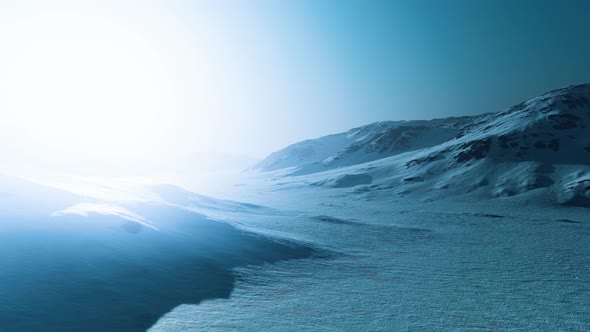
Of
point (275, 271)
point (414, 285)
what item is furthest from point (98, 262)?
point (414, 285)

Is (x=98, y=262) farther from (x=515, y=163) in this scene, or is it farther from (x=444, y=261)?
(x=515, y=163)

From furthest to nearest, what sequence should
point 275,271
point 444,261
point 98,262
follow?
1. point 444,261
2. point 275,271
3. point 98,262

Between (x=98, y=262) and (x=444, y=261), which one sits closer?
(x=98, y=262)

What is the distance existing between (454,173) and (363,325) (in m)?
52.3

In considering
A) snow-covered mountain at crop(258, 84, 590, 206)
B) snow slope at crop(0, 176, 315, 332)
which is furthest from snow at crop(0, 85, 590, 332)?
snow-covered mountain at crop(258, 84, 590, 206)

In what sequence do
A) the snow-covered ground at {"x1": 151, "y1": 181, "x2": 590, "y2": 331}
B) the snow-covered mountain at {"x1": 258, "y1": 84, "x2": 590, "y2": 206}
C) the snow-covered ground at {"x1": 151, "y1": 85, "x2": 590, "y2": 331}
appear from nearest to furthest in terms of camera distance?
1. the snow-covered ground at {"x1": 151, "y1": 181, "x2": 590, "y2": 331}
2. the snow-covered ground at {"x1": 151, "y1": 85, "x2": 590, "y2": 331}
3. the snow-covered mountain at {"x1": 258, "y1": 84, "x2": 590, "y2": 206}

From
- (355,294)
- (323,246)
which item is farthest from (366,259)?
(355,294)

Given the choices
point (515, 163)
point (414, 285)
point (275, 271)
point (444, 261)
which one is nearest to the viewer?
point (414, 285)

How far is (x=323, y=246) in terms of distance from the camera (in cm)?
1788

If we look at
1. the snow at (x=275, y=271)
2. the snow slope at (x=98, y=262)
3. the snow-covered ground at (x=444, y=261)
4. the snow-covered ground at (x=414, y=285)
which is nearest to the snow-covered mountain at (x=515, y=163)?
the snow-covered ground at (x=444, y=261)

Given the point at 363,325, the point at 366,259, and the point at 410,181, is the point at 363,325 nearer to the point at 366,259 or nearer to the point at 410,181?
the point at 366,259

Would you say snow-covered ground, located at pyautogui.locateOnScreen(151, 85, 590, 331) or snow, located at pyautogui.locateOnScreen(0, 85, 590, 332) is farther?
snow-covered ground, located at pyautogui.locateOnScreen(151, 85, 590, 331)

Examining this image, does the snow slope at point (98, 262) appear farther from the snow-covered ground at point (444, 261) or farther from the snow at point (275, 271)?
the snow-covered ground at point (444, 261)

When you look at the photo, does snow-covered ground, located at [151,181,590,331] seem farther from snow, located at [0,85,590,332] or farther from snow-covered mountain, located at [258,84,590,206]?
snow-covered mountain, located at [258,84,590,206]
